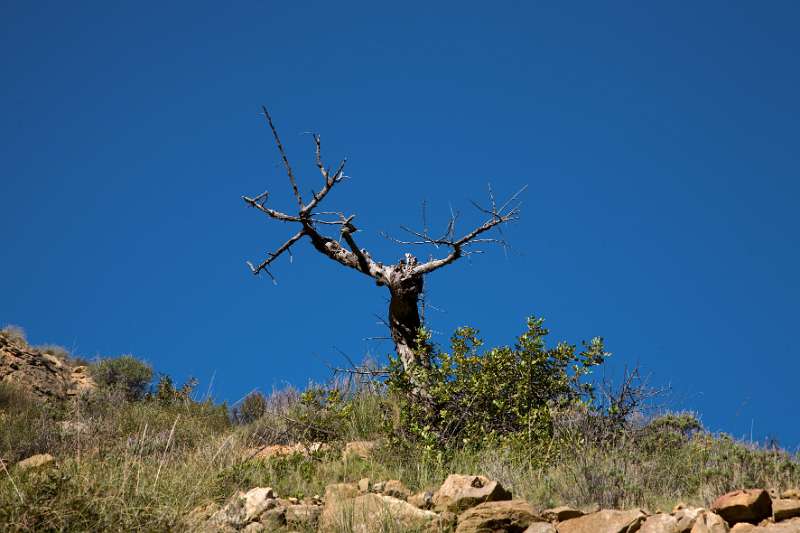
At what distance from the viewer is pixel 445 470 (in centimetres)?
Result: 976

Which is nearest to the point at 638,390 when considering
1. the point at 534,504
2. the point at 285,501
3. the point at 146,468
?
the point at 534,504

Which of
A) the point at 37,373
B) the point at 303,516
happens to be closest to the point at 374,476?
the point at 303,516

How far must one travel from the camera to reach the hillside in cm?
670

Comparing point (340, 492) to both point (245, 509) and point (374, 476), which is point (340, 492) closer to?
point (245, 509)

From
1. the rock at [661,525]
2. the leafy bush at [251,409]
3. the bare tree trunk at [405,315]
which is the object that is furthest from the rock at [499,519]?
the leafy bush at [251,409]

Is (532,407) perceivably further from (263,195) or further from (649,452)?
(263,195)

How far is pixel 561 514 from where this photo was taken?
6.93 meters

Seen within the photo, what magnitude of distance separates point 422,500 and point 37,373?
15.1m

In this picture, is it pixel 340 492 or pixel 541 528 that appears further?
pixel 340 492

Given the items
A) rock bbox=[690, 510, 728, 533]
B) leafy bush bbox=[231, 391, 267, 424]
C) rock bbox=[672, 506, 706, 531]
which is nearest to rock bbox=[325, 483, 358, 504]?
rock bbox=[672, 506, 706, 531]

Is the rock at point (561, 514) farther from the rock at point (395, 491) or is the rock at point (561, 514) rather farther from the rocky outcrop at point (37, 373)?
the rocky outcrop at point (37, 373)

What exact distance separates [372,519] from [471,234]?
24.7ft

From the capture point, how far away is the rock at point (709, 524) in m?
6.07

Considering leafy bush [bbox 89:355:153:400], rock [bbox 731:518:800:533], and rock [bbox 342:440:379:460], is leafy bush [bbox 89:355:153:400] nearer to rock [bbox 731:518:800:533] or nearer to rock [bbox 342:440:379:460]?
rock [bbox 342:440:379:460]
